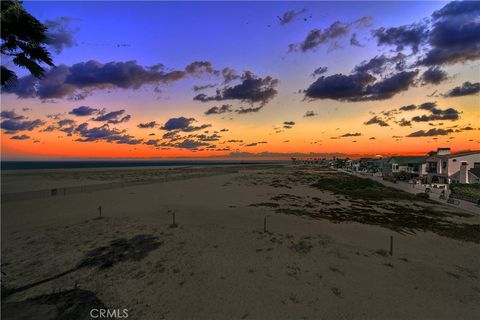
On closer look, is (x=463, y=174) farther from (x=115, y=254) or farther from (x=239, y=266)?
(x=115, y=254)

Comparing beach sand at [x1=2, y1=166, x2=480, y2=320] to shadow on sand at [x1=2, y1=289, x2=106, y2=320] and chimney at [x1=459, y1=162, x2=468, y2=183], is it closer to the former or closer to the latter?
shadow on sand at [x1=2, y1=289, x2=106, y2=320]

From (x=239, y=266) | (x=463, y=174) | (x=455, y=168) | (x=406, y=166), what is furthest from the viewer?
(x=406, y=166)

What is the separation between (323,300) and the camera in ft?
31.2

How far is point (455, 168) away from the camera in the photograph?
48.8 metres

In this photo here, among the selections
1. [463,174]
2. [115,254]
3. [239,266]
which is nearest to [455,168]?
[463,174]

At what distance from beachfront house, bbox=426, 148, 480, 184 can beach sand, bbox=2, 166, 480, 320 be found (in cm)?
3145

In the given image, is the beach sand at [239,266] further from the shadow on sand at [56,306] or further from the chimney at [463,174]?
the chimney at [463,174]

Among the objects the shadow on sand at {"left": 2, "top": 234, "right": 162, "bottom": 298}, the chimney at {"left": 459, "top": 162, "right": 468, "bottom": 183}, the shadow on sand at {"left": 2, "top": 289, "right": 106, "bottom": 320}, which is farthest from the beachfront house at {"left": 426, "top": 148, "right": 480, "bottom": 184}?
the shadow on sand at {"left": 2, "top": 289, "right": 106, "bottom": 320}

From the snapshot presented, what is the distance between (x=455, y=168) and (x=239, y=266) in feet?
189

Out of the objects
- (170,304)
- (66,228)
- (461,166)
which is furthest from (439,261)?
(461,166)

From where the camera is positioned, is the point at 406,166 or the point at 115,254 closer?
the point at 115,254

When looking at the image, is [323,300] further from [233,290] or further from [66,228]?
[66,228]

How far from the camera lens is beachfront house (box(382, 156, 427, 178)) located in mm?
61844

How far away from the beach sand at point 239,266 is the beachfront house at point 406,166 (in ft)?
152
